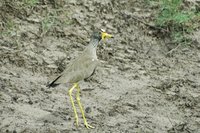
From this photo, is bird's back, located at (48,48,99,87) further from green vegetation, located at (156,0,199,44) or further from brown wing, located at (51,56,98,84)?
green vegetation, located at (156,0,199,44)

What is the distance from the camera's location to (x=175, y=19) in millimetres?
10312

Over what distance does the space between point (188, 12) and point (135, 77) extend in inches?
83.6

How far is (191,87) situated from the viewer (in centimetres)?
897

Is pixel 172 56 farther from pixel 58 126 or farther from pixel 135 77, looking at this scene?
pixel 58 126

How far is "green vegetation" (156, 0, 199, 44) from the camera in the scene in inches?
400

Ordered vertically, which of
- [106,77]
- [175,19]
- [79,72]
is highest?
[175,19]

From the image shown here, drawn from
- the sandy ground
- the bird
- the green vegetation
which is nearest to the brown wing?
the bird

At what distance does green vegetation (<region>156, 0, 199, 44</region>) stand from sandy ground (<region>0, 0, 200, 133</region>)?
7.3 inches

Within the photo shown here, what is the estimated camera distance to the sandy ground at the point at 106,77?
7.72 m

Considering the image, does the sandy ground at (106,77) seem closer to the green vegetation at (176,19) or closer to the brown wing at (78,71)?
the green vegetation at (176,19)

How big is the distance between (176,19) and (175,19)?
2 centimetres

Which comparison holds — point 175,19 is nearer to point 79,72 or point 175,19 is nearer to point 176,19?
point 176,19

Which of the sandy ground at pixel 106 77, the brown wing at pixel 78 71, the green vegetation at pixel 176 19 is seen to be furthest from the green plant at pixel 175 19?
the brown wing at pixel 78 71

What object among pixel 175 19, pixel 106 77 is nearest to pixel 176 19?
pixel 175 19
